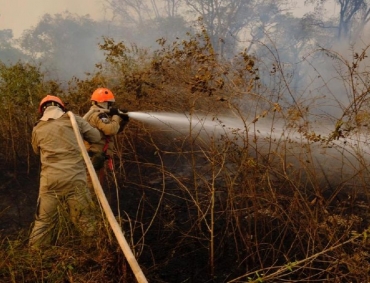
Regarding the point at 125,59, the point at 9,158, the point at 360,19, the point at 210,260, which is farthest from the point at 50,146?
the point at 360,19

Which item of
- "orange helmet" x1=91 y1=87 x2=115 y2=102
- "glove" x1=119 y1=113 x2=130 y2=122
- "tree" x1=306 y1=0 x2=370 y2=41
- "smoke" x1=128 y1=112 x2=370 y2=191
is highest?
"tree" x1=306 y1=0 x2=370 y2=41

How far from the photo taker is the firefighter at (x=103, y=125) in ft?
15.7

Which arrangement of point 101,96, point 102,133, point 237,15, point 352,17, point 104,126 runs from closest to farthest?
point 104,126 → point 102,133 → point 101,96 → point 352,17 → point 237,15

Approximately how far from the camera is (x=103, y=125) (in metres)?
4.77

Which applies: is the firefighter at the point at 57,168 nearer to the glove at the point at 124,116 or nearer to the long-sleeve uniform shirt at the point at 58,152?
the long-sleeve uniform shirt at the point at 58,152

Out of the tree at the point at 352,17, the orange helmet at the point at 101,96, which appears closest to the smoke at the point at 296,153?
the orange helmet at the point at 101,96

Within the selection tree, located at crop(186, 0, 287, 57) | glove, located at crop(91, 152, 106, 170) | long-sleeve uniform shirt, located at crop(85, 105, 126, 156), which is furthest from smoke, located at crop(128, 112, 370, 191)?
tree, located at crop(186, 0, 287, 57)

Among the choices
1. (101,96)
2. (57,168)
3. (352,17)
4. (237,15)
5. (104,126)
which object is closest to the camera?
(57,168)

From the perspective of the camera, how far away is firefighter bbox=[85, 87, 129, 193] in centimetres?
479

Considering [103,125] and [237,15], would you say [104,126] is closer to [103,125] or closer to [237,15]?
[103,125]

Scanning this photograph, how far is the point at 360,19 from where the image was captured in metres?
21.9

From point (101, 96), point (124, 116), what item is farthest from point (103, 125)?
point (101, 96)

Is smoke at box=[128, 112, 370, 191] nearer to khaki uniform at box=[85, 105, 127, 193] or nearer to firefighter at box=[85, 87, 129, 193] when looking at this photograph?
firefighter at box=[85, 87, 129, 193]

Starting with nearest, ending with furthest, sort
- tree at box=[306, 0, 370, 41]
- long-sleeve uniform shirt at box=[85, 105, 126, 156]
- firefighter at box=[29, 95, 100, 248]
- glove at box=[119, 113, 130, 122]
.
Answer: firefighter at box=[29, 95, 100, 248]
long-sleeve uniform shirt at box=[85, 105, 126, 156]
glove at box=[119, 113, 130, 122]
tree at box=[306, 0, 370, 41]
